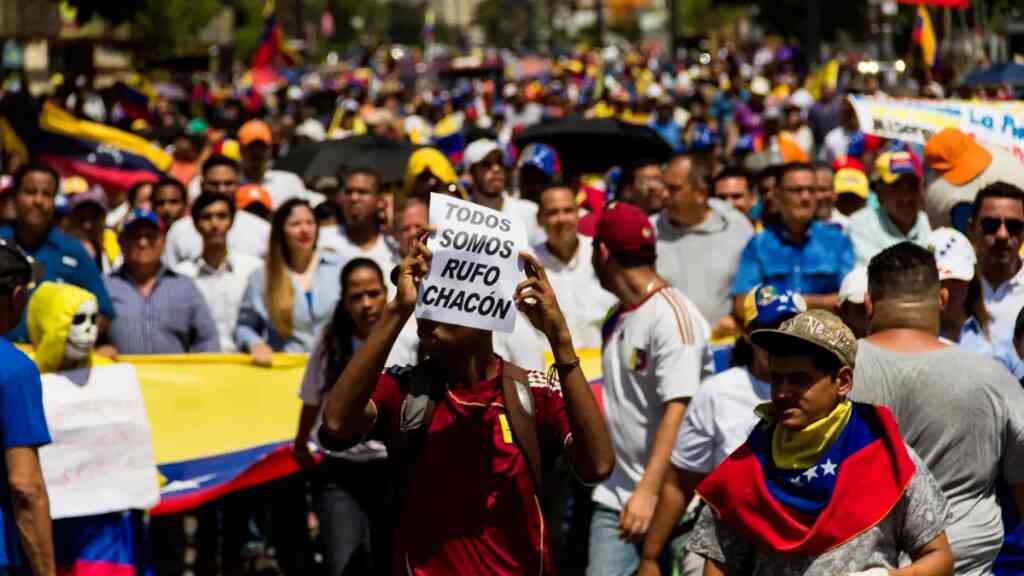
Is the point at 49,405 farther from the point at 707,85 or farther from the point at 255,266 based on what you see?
the point at 707,85

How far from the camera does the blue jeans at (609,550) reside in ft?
23.1

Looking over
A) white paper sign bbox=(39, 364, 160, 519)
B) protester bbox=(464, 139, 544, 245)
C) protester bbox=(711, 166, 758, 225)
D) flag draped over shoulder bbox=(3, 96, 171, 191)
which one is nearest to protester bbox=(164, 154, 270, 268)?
protester bbox=(464, 139, 544, 245)

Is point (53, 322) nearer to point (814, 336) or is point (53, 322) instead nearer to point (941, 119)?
point (814, 336)

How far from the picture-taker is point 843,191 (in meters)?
11.7

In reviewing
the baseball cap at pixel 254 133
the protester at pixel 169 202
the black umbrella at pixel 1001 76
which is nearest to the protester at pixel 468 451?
the protester at pixel 169 202

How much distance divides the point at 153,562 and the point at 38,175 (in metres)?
2.03

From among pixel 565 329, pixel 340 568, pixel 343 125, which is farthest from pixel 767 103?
pixel 565 329

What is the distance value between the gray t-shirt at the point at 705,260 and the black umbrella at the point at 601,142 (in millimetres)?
4771

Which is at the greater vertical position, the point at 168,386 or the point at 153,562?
the point at 168,386

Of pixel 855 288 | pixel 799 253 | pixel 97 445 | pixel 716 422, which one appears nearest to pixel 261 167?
pixel 799 253

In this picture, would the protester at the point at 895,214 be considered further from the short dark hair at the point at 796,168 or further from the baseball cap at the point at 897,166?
the short dark hair at the point at 796,168

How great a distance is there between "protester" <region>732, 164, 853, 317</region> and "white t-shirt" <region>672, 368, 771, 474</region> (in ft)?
8.87

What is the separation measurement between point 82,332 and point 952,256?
312 centimetres

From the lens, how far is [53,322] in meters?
7.29
